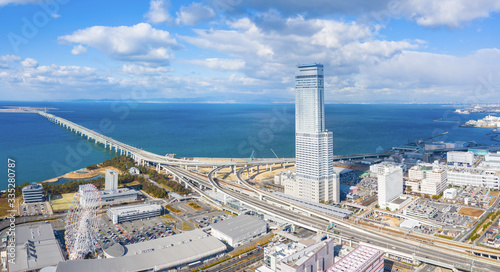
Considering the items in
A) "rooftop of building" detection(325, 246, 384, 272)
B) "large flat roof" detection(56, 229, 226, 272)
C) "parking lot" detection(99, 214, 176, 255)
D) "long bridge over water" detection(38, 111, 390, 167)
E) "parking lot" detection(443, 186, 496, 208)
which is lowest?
"parking lot" detection(99, 214, 176, 255)

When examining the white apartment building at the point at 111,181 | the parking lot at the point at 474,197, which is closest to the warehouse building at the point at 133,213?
the white apartment building at the point at 111,181

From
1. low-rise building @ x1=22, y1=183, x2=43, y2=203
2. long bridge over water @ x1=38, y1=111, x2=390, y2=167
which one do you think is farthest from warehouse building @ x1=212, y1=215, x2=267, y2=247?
low-rise building @ x1=22, y1=183, x2=43, y2=203

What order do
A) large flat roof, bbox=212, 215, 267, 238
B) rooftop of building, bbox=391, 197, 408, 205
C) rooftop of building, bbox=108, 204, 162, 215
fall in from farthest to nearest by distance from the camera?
rooftop of building, bbox=391, 197, 408, 205, rooftop of building, bbox=108, 204, 162, 215, large flat roof, bbox=212, 215, 267, 238

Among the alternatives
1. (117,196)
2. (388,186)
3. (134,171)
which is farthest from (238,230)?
(134,171)

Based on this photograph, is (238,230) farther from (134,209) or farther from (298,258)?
(134,209)

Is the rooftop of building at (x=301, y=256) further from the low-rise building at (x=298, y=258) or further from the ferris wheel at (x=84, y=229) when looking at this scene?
the ferris wheel at (x=84, y=229)

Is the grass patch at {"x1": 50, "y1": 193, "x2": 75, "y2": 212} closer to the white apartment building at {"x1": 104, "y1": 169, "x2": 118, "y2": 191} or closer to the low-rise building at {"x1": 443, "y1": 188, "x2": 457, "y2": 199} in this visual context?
the white apartment building at {"x1": 104, "y1": 169, "x2": 118, "y2": 191}

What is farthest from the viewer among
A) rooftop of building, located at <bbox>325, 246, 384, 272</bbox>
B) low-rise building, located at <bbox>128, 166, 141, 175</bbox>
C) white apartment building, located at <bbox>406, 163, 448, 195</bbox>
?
low-rise building, located at <bbox>128, 166, 141, 175</bbox>

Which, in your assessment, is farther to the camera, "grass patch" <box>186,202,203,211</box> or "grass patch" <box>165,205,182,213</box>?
"grass patch" <box>186,202,203,211</box>
